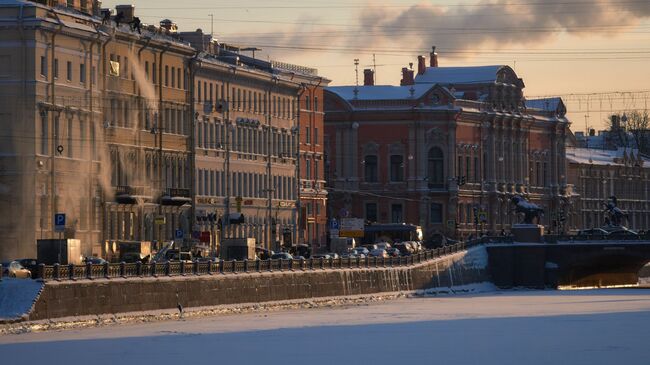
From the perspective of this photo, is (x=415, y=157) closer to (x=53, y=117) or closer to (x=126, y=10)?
(x=126, y=10)

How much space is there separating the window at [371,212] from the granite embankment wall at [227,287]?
3491 centimetres

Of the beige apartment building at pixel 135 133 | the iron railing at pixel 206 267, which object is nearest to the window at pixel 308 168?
the beige apartment building at pixel 135 133

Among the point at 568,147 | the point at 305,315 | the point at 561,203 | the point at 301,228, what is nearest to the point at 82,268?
the point at 305,315

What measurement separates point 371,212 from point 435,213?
4.78 m

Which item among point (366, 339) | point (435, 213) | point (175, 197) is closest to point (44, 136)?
point (175, 197)

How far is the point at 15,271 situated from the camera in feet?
237

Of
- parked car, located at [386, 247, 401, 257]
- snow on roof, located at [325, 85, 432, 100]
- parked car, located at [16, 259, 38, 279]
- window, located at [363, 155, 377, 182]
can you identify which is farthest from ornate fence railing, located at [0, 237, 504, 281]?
snow on roof, located at [325, 85, 432, 100]

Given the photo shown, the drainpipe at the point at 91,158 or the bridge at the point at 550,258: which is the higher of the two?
the drainpipe at the point at 91,158

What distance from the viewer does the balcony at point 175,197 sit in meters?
108

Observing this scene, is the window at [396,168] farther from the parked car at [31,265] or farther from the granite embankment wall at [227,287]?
the parked car at [31,265]

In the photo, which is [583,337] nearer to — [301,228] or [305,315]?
[305,315]

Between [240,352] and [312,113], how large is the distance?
76.1 meters

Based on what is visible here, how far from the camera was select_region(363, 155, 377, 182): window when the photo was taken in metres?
161

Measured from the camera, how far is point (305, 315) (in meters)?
84.6
